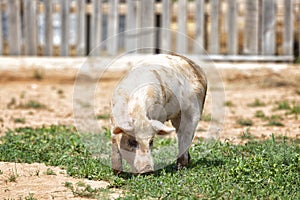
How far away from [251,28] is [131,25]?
2.29 meters

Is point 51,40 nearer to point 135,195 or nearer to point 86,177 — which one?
point 86,177

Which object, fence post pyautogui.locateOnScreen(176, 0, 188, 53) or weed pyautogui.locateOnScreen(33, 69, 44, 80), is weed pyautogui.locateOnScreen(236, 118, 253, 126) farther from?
weed pyautogui.locateOnScreen(33, 69, 44, 80)

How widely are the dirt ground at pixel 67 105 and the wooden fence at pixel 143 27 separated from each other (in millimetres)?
499

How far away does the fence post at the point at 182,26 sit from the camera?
13.4 m

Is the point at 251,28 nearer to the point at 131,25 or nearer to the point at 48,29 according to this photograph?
the point at 131,25

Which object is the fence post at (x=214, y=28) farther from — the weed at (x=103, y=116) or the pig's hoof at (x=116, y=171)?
the pig's hoof at (x=116, y=171)

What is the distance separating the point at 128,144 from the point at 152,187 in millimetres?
435

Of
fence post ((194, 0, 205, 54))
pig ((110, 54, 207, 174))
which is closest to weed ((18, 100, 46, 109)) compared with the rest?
fence post ((194, 0, 205, 54))

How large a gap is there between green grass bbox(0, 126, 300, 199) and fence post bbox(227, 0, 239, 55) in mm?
5433

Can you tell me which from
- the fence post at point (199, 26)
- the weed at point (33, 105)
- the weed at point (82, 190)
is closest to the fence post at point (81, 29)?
the fence post at point (199, 26)

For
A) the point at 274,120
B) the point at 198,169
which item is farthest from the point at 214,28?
the point at 198,169

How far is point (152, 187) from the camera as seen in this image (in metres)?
5.90

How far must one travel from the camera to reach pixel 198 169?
6594mm

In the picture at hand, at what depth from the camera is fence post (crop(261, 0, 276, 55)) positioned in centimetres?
1337
